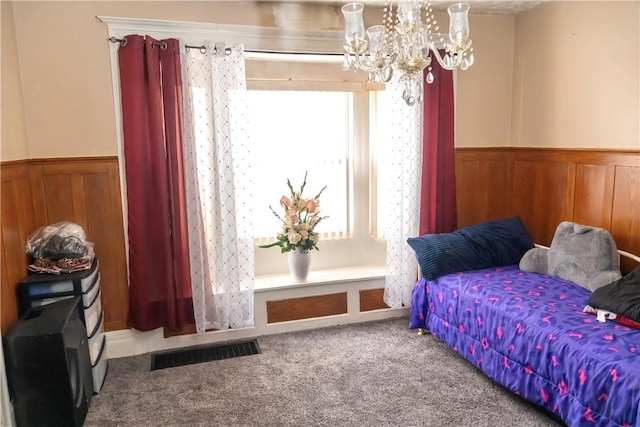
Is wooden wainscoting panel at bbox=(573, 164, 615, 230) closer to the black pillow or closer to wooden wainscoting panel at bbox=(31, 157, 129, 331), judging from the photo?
the black pillow

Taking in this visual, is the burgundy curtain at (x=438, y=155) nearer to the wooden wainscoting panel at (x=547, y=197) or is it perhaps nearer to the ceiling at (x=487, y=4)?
the ceiling at (x=487, y=4)

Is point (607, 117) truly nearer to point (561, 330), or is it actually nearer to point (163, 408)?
point (561, 330)

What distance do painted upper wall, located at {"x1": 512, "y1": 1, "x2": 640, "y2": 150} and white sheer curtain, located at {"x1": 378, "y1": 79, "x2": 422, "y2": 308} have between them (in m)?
→ 0.98

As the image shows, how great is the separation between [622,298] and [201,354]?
2.59m

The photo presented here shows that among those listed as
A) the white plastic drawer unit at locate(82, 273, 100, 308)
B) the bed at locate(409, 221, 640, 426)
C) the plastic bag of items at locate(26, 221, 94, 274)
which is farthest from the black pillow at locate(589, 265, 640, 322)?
the plastic bag of items at locate(26, 221, 94, 274)

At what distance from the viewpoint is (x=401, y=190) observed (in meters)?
3.61

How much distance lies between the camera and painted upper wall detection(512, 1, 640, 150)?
2893mm

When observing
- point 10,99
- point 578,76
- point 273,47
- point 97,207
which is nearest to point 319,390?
point 97,207

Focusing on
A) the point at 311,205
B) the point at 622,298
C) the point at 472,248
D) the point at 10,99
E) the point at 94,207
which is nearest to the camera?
the point at 622,298

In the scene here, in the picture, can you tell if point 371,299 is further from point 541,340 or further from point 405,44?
point 405,44

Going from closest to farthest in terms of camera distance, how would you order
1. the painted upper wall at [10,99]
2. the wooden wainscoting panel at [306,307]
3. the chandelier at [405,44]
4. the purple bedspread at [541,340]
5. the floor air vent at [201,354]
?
1. the purple bedspread at [541,340]
2. the chandelier at [405,44]
3. the painted upper wall at [10,99]
4. the floor air vent at [201,354]
5. the wooden wainscoting panel at [306,307]

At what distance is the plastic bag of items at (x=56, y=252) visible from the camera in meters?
2.67

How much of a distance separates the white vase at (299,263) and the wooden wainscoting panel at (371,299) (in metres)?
0.51

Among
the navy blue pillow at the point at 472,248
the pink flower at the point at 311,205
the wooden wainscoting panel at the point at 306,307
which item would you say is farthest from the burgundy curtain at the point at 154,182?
the navy blue pillow at the point at 472,248
